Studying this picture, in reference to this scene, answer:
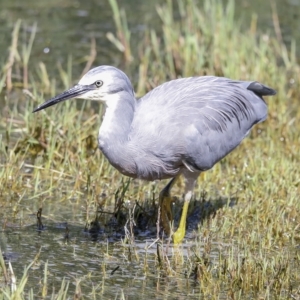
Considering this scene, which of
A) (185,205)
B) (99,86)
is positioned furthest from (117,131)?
(185,205)

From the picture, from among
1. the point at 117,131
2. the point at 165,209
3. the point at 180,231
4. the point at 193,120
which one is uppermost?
the point at 193,120

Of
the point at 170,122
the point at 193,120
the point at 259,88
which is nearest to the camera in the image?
the point at 170,122

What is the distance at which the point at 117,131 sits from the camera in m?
5.36

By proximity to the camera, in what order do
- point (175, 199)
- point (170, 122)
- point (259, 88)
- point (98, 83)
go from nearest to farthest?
1. point (98, 83)
2. point (170, 122)
3. point (259, 88)
4. point (175, 199)

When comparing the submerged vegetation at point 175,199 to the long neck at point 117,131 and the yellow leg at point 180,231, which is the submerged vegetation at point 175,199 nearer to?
the yellow leg at point 180,231

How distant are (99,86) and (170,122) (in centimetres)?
57

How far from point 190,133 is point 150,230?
2.78 ft

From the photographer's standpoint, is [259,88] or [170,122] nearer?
[170,122]

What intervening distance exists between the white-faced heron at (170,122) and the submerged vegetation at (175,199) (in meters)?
0.36

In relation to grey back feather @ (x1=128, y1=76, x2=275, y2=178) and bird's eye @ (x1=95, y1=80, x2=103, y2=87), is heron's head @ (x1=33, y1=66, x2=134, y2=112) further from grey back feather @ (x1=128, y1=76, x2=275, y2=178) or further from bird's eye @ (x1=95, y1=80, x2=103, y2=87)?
grey back feather @ (x1=128, y1=76, x2=275, y2=178)

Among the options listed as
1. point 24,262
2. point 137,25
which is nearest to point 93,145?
point 24,262

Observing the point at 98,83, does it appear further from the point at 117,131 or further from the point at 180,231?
the point at 180,231

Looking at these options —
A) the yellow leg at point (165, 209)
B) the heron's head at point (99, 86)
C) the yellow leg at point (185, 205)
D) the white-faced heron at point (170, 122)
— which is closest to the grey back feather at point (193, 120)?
the white-faced heron at point (170, 122)

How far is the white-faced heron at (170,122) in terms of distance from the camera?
5355mm
